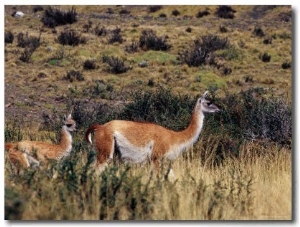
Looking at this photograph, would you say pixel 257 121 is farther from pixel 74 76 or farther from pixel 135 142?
pixel 74 76

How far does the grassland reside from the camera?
7422 mm

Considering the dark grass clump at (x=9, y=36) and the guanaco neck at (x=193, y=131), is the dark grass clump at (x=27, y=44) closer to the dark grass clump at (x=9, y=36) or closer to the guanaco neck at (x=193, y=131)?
the dark grass clump at (x=9, y=36)

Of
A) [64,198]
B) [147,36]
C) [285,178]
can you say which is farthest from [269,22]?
[64,198]

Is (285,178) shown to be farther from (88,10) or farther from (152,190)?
(88,10)

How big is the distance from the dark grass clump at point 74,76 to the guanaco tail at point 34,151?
10042mm

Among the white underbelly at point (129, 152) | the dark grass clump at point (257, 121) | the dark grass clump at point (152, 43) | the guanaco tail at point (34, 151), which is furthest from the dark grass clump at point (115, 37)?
the white underbelly at point (129, 152)

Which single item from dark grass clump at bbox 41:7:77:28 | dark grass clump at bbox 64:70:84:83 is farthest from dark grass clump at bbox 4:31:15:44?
dark grass clump at bbox 64:70:84:83

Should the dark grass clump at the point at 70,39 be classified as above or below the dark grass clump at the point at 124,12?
below

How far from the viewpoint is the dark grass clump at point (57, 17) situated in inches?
965

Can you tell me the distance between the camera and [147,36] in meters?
23.9

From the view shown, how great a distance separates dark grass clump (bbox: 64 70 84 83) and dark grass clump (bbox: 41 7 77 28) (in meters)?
4.95

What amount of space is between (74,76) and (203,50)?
532 cm

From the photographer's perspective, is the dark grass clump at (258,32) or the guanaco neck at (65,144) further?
the dark grass clump at (258,32)

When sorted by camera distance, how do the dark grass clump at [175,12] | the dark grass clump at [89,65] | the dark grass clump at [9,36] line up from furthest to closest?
1. the dark grass clump at [175,12]
2. the dark grass clump at [9,36]
3. the dark grass clump at [89,65]
